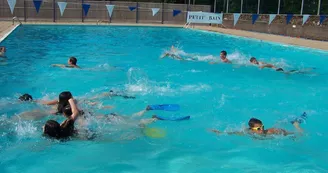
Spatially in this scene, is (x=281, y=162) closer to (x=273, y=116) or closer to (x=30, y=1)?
(x=273, y=116)

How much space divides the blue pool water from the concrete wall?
515 cm

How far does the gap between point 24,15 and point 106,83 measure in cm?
2352

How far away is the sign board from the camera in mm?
29500

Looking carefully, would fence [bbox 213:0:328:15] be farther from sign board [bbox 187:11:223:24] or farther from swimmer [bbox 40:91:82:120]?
swimmer [bbox 40:91:82:120]

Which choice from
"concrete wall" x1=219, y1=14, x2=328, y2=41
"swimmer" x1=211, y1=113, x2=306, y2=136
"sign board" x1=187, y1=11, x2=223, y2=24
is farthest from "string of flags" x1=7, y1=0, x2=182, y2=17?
"swimmer" x1=211, y1=113, x2=306, y2=136

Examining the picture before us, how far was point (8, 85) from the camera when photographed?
9.34 meters

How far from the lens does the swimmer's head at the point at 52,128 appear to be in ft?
17.2

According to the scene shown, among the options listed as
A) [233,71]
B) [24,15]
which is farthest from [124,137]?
[24,15]

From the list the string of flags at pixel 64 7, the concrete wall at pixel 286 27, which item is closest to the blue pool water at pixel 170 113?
the concrete wall at pixel 286 27

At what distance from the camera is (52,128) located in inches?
207

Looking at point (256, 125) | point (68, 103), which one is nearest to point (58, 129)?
point (68, 103)

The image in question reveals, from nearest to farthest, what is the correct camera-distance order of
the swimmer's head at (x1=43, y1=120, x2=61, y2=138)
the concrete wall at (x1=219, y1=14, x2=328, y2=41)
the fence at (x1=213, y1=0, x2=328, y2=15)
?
the swimmer's head at (x1=43, y1=120, x2=61, y2=138), the concrete wall at (x1=219, y1=14, x2=328, y2=41), the fence at (x1=213, y1=0, x2=328, y2=15)

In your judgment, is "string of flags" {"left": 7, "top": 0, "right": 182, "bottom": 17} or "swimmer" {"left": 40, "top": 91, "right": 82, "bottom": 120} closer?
"swimmer" {"left": 40, "top": 91, "right": 82, "bottom": 120}

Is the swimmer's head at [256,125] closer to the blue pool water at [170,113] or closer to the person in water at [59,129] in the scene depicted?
the blue pool water at [170,113]
